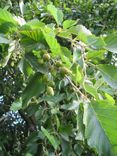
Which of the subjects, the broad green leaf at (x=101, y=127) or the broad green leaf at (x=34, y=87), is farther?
the broad green leaf at (x=34, y=87)

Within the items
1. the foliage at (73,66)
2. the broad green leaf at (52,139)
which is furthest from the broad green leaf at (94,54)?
the broad green leaf at (52,139)

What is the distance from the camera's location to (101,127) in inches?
30.0

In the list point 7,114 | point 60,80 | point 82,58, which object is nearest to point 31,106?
point 60,80

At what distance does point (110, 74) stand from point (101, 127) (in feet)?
0.50

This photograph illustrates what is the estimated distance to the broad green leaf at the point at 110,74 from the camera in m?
0.87

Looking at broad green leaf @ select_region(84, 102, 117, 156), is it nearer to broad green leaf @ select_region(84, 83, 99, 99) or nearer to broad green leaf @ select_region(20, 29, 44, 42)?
broad green leaf @ select_region(84, 83, 99, 99)

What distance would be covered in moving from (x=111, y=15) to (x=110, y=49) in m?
2.04

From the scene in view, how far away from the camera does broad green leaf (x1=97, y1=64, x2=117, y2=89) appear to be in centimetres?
87

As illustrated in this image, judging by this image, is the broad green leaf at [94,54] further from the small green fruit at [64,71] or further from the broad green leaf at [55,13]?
the broad green leaf at [55,13]

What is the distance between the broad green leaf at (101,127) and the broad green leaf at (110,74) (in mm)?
76

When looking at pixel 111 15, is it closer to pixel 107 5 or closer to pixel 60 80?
pixel 107 5

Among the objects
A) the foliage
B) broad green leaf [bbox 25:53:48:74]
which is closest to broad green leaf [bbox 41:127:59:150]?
the foliage

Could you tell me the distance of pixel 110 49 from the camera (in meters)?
0.88

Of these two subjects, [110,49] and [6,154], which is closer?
[110,49]
